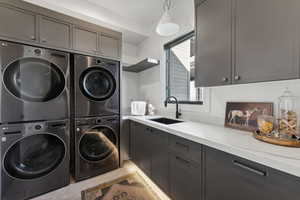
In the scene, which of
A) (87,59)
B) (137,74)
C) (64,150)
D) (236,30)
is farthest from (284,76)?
(137,74)

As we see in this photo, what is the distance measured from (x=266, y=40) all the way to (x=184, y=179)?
52.9 inches

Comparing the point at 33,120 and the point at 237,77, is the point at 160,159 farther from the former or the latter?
the point at 33,120

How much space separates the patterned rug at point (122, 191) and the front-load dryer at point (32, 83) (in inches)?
42.2

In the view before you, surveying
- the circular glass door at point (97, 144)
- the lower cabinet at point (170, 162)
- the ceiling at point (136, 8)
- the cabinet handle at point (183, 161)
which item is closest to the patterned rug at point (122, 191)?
the lower cabinet at point (170, 162)

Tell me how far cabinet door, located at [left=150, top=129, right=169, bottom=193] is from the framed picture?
742 millimetres

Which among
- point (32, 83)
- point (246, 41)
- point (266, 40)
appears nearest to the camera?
point (266, 40)

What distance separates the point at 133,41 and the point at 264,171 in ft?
10.4

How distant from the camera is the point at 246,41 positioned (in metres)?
1.01

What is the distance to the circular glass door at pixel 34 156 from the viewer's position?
1445mm

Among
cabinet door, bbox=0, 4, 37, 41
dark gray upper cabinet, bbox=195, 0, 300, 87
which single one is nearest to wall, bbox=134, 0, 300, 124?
dark gray upper cabinet, bbox=195, 0, 300, 87

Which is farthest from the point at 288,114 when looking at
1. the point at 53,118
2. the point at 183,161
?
the point at 53,118

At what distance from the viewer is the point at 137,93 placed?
3.26 metres

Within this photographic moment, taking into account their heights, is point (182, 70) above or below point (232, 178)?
above

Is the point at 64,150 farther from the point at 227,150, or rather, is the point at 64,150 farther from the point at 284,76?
the point at 284,76
